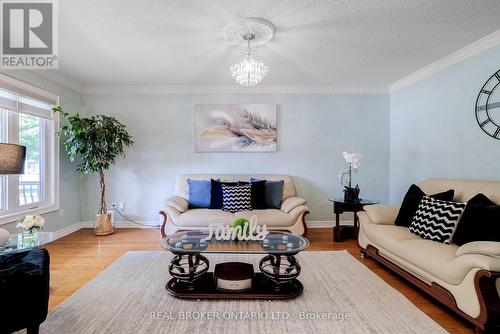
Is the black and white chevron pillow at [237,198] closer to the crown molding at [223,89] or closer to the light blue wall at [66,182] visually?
the crown molding at [223,89]

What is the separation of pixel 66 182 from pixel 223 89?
9.66 ft

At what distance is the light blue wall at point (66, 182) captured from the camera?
3706 millimetres

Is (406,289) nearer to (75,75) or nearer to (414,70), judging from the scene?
(414,70)

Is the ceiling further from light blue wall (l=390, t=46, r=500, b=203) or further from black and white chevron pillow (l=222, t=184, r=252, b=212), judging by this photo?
black and white chevron pillow (l=222, t=184, r=252, b=212)

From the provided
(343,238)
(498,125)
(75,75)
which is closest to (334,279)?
(343,238)

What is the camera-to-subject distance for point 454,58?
3111 millimetres

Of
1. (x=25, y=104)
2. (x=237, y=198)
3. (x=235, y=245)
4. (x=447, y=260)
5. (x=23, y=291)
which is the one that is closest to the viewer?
(x=23, y=291)

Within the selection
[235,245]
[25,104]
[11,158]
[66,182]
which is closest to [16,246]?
[11,158]

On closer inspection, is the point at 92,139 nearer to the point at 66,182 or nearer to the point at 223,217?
the point at 66,182

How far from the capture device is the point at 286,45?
2871 millimetres

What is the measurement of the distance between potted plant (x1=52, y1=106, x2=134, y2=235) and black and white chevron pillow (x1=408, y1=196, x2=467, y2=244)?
13.2 feet

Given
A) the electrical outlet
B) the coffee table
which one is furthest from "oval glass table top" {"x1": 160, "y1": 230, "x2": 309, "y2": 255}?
the electrical outlet

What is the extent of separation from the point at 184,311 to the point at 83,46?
2.96m

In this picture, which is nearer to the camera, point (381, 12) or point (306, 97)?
point (381, 12)
